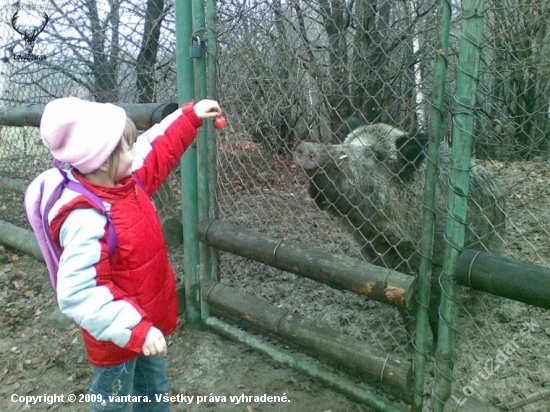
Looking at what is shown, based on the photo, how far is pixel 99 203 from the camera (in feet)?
6.15

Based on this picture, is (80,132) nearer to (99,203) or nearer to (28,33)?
(99,203)

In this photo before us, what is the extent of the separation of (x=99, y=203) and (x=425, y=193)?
144 centimetres

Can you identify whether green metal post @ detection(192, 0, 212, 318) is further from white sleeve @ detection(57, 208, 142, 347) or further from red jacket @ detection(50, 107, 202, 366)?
white sleeve @ detection(57, 208, 142, 347)

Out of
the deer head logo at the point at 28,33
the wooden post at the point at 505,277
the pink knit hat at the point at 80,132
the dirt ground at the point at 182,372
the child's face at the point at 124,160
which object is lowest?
the dirt ground at the point at 182,372

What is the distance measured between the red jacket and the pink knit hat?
12 cm

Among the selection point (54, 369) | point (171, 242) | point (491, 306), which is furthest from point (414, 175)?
point (54, 369)

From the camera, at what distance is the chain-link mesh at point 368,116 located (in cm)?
303

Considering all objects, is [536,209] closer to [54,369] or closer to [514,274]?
[514,274]

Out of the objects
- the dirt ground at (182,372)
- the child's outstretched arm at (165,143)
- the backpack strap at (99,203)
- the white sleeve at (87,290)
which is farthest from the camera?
the dirt ground at (182,372)

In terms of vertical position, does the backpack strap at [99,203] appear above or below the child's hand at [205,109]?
below

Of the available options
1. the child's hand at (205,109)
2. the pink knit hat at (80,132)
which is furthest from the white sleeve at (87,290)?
the child's hand at (205,109)

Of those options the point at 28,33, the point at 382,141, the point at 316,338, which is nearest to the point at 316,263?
the point at 316,338

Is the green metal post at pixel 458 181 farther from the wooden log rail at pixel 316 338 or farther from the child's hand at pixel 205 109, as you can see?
the child's hand at pixel 205 109

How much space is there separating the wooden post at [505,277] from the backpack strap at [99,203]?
148 centimetres
